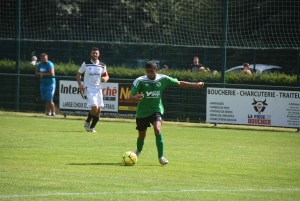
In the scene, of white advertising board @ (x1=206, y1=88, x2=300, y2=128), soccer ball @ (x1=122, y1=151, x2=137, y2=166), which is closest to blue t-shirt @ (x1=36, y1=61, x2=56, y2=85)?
white advertising board @ (x1=206, y1=88, x2=300, y2=128)

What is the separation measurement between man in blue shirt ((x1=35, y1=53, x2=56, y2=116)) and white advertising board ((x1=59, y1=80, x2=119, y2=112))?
0.32 metres

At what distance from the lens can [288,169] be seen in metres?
12.4

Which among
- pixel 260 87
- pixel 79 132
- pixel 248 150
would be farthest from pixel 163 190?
pixel 260 87

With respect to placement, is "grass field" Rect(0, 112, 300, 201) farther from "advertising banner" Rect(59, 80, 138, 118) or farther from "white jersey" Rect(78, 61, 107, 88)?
"advertising banner" Rect(59, 80, 138, 118)

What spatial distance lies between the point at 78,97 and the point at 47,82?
1.34 metres

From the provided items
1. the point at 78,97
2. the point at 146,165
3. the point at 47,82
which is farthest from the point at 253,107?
the point at 146,165

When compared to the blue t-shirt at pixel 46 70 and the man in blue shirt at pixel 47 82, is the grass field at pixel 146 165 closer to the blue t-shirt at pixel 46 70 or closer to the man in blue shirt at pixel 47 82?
the man in blue shirt at pixel 47 82

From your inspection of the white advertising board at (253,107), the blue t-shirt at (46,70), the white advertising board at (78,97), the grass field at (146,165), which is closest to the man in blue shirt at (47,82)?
the blue t-shirt at (46,70)

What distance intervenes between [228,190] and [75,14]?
26.8 metres

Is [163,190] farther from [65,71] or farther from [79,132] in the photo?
[65,71]

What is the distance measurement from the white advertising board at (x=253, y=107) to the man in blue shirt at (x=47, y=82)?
5.65 meters

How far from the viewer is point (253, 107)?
70.4 ft

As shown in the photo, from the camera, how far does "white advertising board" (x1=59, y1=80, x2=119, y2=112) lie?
2336 centimetres

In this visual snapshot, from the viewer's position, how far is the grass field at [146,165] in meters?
9.65
